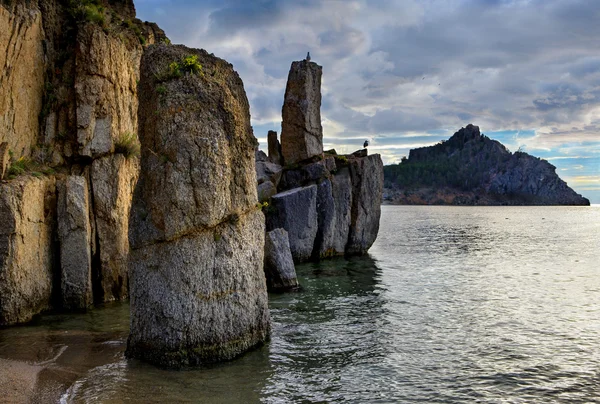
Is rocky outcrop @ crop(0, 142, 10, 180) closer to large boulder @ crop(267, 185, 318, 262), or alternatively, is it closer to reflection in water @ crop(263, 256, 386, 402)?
reflection in water @ crop(263, 256, 386, 402)

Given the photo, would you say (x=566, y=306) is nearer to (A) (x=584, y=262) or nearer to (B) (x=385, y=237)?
(A) (x=584, y=262)

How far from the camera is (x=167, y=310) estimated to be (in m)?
15.1

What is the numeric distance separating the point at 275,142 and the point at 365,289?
23057 mm

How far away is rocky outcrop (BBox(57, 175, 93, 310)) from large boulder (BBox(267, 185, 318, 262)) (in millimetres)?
19032

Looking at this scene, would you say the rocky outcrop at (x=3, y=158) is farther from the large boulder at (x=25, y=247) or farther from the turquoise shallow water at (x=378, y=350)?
the turquoise shallow water at (x=378, y=350)

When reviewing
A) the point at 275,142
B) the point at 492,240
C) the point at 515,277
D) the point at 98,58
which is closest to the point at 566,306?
the point at 515,277

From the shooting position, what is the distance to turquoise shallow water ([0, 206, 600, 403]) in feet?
46.3

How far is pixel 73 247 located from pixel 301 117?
91.9 ft

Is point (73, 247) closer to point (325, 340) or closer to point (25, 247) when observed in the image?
point (25, 247)

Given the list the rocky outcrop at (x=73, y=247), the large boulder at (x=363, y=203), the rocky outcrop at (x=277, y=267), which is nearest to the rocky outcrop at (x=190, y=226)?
the rocky outcrop at (x=73, y=247)

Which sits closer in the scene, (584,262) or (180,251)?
(180,251)

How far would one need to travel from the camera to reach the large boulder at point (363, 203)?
4638cm

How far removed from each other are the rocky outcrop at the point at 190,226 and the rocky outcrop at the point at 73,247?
289 inches

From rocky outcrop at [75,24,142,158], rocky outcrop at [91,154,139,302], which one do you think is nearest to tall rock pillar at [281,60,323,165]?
rocky outcrop at [75,24,142,158]
